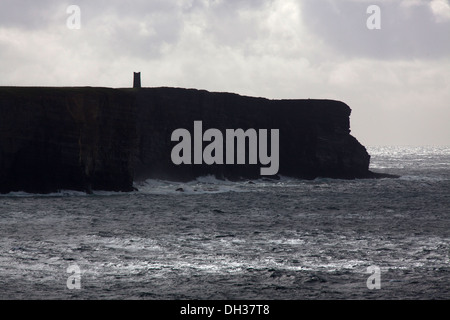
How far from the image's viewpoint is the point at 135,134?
260 feet

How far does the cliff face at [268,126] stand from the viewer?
4144 inches

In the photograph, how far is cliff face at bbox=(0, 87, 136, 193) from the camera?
70125 millimetres

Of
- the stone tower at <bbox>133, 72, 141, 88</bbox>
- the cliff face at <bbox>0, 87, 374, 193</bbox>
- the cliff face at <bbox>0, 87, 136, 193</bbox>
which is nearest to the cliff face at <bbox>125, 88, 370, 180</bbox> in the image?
the cliff face at <bbox>0, 87, 374, 193</bbox>

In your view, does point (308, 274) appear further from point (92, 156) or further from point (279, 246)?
point (92, 156)

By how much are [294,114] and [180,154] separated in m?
25.6

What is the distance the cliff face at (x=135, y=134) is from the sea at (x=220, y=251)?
28.2 ft

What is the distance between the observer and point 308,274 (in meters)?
27.9

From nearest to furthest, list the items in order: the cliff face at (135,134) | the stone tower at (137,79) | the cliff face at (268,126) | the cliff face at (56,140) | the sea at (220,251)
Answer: the sea at (220,251) < the cliff face at (56,140) < the cliff face at (135,134) < the stone tower at (137,79) < the cliff face at (268,126)

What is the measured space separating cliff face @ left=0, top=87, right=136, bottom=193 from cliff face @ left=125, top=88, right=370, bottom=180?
27.7 m

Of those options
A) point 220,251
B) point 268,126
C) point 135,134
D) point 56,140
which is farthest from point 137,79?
point 220,251

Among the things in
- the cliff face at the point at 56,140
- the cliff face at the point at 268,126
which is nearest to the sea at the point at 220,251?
the cliff face at the point at 56,140

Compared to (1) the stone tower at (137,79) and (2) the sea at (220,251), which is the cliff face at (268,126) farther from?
(2) the sea at (220,251)

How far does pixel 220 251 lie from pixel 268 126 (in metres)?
90.2
